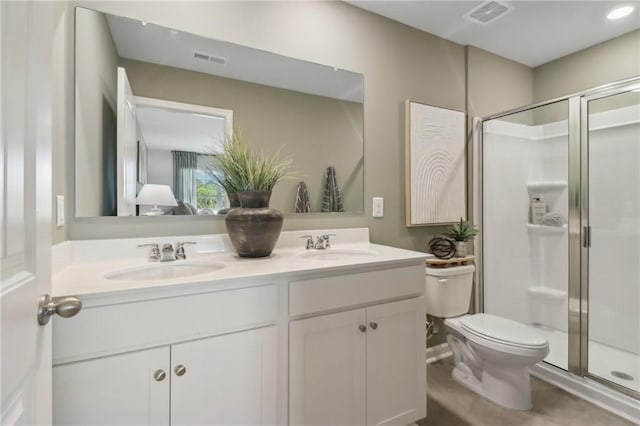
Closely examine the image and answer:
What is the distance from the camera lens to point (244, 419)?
1.07 metres

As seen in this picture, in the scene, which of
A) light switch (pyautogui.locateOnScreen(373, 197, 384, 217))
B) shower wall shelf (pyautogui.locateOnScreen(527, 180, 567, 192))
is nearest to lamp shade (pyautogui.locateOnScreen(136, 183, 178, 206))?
light switch (pyautogui.locateOnScreen(373, 197, 384, 217))

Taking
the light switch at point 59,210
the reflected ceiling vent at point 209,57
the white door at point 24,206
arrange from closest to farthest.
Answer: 1. the white door at point 24,206
2. the light switch at point 59,210
3. the reflected ceiling vent at point 209,57

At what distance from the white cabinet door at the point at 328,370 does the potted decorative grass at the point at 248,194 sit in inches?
16.3

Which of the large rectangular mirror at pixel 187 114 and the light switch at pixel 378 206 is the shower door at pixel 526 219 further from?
the large rectangular mirror at pixel 187 114

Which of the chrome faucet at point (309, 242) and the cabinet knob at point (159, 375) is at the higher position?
the chrome faucet at point (309, 242)

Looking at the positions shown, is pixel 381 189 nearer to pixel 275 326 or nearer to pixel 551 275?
pixel 275 326

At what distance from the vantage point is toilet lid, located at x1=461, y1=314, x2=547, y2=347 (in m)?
1.62

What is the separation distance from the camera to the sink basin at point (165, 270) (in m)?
1.22

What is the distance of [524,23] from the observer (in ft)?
7.04

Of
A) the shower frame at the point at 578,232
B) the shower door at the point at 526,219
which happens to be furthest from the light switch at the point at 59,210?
the shower frame at the point at 578,232

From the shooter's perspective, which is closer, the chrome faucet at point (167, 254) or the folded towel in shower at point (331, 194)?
the chrome faucet at point (167, 254)

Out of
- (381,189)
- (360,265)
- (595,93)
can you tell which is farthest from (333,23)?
(595,93)

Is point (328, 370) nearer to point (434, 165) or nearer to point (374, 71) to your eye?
point (434, 165)

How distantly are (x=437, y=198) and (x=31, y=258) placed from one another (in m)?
2.17
